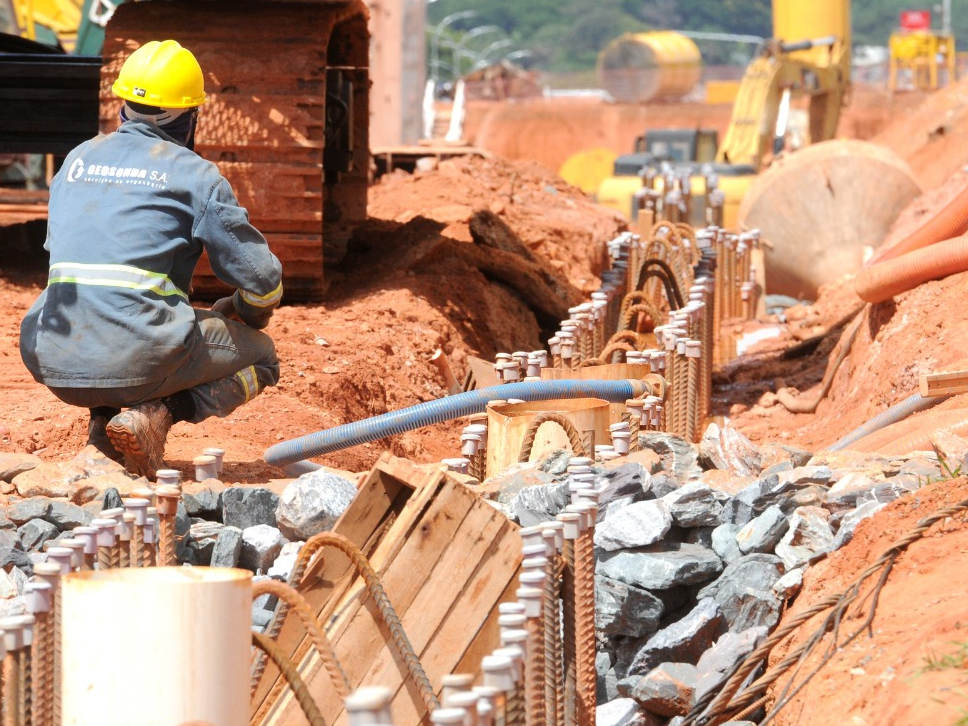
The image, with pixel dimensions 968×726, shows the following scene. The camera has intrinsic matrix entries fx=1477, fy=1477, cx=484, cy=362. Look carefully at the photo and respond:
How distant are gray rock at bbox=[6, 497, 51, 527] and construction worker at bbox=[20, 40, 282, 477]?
0.59 meters

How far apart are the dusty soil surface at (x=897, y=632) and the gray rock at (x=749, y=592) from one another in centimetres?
9

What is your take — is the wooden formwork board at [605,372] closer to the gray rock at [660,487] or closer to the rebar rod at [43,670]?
the gray rock at [660,487]

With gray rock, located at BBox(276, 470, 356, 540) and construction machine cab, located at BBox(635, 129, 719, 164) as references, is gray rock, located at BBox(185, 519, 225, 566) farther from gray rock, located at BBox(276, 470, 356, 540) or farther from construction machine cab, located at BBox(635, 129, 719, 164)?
construction machine cab, located at BBox(635, 129, 719, 164)

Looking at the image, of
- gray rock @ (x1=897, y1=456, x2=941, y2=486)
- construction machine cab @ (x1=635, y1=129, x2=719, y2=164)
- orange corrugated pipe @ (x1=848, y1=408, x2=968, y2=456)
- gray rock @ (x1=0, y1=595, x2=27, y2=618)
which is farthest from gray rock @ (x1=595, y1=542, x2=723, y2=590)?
construction machine cab @ (x1=635, y1=129, x2=719, y2=164)

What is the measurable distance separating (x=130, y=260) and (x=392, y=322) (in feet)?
11.7

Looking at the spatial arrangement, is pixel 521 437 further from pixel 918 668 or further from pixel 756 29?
pixel 756 29

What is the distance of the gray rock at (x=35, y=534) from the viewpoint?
4.62 metres

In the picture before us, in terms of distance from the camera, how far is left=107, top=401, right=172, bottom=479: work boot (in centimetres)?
529

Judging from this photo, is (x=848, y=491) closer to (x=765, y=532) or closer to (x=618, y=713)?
(x=765, y=532)

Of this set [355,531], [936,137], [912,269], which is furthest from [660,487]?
[936,137]

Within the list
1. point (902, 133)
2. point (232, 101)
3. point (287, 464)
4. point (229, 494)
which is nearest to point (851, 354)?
point (232, 101)

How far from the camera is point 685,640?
170 inches

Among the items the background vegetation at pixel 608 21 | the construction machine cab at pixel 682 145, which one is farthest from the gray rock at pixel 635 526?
the background vegetation at pixel 608 21

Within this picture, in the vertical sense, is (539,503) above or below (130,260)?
below
